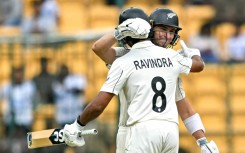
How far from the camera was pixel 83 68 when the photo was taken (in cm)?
1286

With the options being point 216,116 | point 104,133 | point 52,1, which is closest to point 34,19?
point 52,1

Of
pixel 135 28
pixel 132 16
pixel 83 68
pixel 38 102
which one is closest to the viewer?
pixel 135 28

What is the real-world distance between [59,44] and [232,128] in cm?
287

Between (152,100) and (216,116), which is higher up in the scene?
(152,100)

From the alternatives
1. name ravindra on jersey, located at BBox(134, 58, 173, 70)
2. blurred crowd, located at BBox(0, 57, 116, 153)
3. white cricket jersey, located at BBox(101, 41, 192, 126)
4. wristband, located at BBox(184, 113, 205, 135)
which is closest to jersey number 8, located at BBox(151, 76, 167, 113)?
white cricket jersey, located at BBox(101, 41, 192, 126)

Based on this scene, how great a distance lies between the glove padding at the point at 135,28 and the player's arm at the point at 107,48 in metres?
0.31

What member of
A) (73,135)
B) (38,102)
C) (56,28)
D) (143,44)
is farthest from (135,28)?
(56,28)

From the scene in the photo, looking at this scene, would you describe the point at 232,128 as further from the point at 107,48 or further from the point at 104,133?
the point at 107,48

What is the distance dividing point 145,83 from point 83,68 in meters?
5.92

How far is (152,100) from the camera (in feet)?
22.9

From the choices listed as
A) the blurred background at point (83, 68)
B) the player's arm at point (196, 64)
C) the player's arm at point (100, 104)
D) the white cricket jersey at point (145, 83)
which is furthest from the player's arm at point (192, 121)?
the blurred background at point (83, 68)

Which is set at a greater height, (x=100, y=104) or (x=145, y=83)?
(x=145, y=83)

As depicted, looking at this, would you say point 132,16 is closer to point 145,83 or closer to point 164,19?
point 164,19

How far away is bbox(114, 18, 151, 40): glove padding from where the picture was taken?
6.94 m
